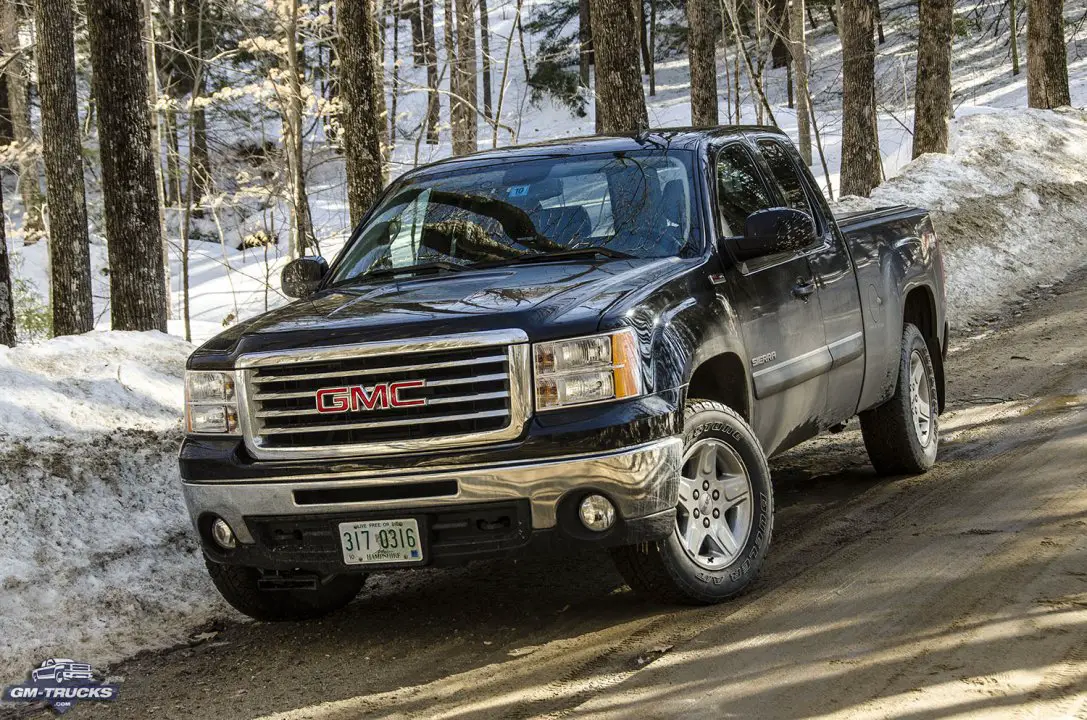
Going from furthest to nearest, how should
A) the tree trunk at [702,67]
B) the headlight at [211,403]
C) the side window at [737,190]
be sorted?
the tree trunk at [702,67] < the side window at [737,190] < the headlight at [211,403]

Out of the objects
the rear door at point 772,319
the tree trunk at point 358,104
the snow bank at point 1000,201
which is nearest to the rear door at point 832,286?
the rear door at point 772,319

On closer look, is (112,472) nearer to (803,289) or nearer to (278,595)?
(278,595)

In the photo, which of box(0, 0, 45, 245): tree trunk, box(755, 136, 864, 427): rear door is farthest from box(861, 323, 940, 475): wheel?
box(0, 0, 45, 245): tree trunk

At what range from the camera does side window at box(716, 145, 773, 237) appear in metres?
5.77

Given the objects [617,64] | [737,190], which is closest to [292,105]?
[617,64]

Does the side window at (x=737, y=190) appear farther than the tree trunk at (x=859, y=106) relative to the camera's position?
No

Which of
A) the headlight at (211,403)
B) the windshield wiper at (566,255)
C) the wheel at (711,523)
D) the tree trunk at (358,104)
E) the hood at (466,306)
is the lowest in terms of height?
the wheel at (711,523)

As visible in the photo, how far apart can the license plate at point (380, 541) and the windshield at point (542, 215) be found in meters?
1.36

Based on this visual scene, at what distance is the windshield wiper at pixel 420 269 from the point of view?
5.51 m

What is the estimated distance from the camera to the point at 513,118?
44.1 meters

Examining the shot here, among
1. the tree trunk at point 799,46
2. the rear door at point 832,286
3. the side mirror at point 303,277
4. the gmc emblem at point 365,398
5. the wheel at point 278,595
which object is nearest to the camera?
the gmc emblem at point 365,398

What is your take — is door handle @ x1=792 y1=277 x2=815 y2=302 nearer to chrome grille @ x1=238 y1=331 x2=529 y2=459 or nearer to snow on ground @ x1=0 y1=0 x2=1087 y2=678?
chrome grille @ x1=238 y1=331 x2=529 y2=459

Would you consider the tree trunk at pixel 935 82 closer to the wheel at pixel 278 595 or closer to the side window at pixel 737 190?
the side window at pixel 737 190

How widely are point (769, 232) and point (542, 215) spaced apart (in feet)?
3.26
